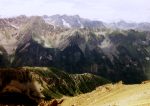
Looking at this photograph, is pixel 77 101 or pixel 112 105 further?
pixel 77 101

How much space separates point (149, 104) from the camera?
33.2m

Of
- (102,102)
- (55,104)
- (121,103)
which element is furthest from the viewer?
(55,104)

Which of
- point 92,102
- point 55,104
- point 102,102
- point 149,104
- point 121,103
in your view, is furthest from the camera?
point 55,104

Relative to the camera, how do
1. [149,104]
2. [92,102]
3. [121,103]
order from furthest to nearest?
[92,102]
[121,103]
[149,104]

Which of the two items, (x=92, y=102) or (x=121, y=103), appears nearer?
(x=121, y=103)

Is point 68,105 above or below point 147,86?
below

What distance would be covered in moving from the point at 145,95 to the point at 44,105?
20.6m

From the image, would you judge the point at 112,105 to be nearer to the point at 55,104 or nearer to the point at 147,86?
the point at 147,86

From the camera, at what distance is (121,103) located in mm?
36438

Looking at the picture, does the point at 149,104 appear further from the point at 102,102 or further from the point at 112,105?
the point at 102,102

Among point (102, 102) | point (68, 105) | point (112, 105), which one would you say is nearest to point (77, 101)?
point (68, 105)

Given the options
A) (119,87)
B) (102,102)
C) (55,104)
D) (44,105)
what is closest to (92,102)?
(102,102)

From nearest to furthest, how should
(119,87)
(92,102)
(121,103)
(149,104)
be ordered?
(149,104)
(121,103)
(92,102)
(119,87)

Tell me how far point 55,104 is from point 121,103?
16.7 metres
